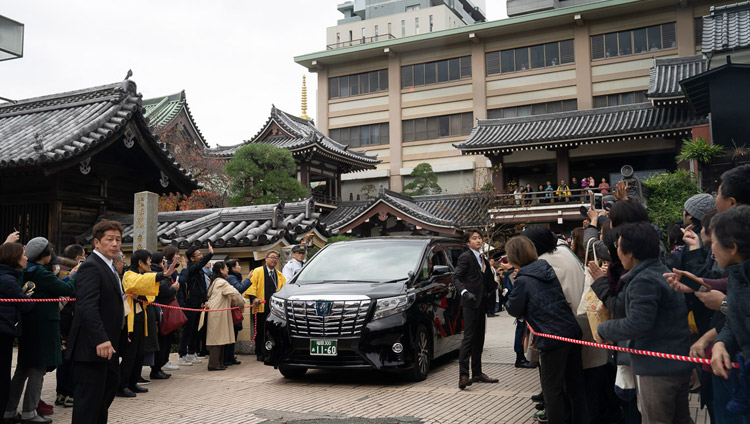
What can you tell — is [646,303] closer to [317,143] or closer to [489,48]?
[317,143]

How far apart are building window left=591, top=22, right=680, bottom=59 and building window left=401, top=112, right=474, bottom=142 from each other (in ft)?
26.8

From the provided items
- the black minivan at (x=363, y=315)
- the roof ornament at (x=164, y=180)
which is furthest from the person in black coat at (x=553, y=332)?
the roof ornament at (x=164, y=180)

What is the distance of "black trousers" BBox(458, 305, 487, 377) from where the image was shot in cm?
746

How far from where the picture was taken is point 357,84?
131 ft

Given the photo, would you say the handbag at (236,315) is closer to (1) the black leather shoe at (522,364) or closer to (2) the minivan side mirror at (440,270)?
(2) the minivan side mirror at (440,270)

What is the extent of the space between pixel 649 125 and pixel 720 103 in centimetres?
1144

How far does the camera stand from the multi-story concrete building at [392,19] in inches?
2261

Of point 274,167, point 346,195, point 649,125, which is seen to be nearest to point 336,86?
point 346,195

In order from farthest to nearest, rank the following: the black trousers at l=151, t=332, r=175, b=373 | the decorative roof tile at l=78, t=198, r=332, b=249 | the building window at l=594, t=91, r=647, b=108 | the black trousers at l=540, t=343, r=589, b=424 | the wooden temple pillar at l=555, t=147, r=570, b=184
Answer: the building window at l=594, t=91, r=647, b=108 → the wooden temple pillar at l=555, t=147, r=570, b=184 → the decorative roof tile at l=78, t=198, r=332, b=249 → the black trousers at l=151, t=332, r=175, b=373 → the black trousers at l=540, t=343, r=589, b=424

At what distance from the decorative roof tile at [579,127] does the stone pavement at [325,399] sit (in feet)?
63.8

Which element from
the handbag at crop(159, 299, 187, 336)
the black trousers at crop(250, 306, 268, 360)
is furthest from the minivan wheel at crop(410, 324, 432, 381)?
the handbag at crop(159, 299, 187, 336)

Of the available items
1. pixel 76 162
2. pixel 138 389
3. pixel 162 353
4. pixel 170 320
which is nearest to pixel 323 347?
pixel 138 389

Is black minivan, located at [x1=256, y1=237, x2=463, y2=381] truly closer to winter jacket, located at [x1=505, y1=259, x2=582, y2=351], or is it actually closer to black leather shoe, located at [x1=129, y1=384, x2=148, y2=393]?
black leather shoe, located at [x1=129, y1=384, x2=148, y2=393]

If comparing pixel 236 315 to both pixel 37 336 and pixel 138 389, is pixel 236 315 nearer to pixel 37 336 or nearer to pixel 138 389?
pixel 138 389
